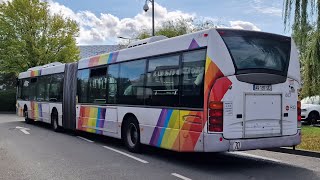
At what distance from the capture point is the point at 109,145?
1316 centimetres

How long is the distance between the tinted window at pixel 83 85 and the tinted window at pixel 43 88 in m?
4.36

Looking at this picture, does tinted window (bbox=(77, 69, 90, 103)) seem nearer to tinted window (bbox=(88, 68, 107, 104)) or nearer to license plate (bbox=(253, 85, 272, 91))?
tinted window (bbox=(88, 68, 107, 104))

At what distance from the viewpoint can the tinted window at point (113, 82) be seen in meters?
12.4

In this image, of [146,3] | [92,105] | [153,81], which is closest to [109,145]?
[92,105]

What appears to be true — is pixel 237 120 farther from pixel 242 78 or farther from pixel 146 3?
pixel 146 3

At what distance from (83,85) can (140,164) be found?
627 cm

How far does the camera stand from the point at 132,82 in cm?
1143

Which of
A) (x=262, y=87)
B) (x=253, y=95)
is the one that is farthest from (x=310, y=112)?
(x=253, y=95)

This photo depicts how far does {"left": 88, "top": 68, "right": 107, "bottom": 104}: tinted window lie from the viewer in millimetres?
13295

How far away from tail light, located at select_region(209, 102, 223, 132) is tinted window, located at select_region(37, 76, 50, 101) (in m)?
12.5

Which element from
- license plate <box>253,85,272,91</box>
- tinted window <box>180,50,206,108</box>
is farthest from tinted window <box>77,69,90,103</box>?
license plate <box>253,85,272,91</box>

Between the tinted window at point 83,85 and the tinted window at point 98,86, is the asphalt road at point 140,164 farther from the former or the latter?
the tinted window at point 83,85

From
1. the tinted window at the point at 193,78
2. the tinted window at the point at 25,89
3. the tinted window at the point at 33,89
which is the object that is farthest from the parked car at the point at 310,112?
the tinted window at the point at 193,78

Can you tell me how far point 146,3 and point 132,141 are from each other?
58.0 feet
